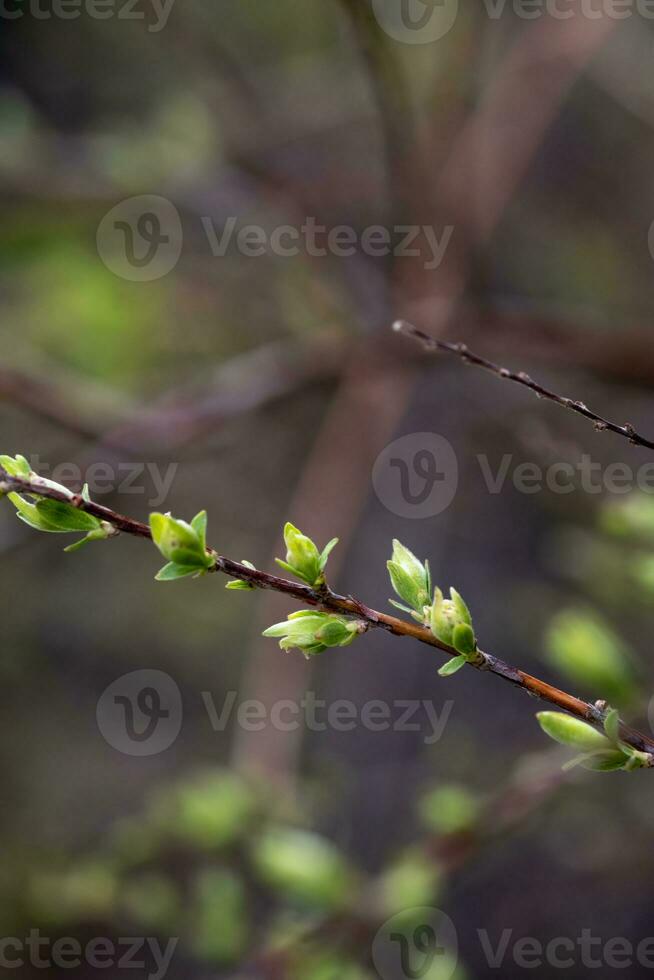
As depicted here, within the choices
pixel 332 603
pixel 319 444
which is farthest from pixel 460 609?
pixel 319 444

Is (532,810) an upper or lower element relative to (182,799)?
upper

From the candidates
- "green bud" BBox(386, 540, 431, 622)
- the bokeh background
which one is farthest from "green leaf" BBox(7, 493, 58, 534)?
the bokeh background

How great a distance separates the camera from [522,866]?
2.82 m

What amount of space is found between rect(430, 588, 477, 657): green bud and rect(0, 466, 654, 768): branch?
0.02m

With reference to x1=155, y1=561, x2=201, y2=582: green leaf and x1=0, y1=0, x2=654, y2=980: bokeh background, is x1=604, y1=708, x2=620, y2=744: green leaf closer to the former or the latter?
x1=155, y1=561, x2=201, y2=582: green leaf

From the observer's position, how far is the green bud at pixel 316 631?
31.0 inches

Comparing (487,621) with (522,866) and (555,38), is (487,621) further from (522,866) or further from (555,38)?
(555,38)

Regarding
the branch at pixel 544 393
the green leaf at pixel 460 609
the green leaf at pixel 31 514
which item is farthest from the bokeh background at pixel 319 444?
the green leaf at pixel 31 514

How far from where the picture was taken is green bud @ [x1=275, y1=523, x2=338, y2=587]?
793 mm

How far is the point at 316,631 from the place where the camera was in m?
0.79

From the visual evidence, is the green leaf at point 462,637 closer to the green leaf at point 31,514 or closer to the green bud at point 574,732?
the green bud at point 574,732

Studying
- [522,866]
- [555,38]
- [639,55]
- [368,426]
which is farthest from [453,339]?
[522,866]

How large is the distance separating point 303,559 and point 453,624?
0.15 m

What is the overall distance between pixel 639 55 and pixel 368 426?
159cm
